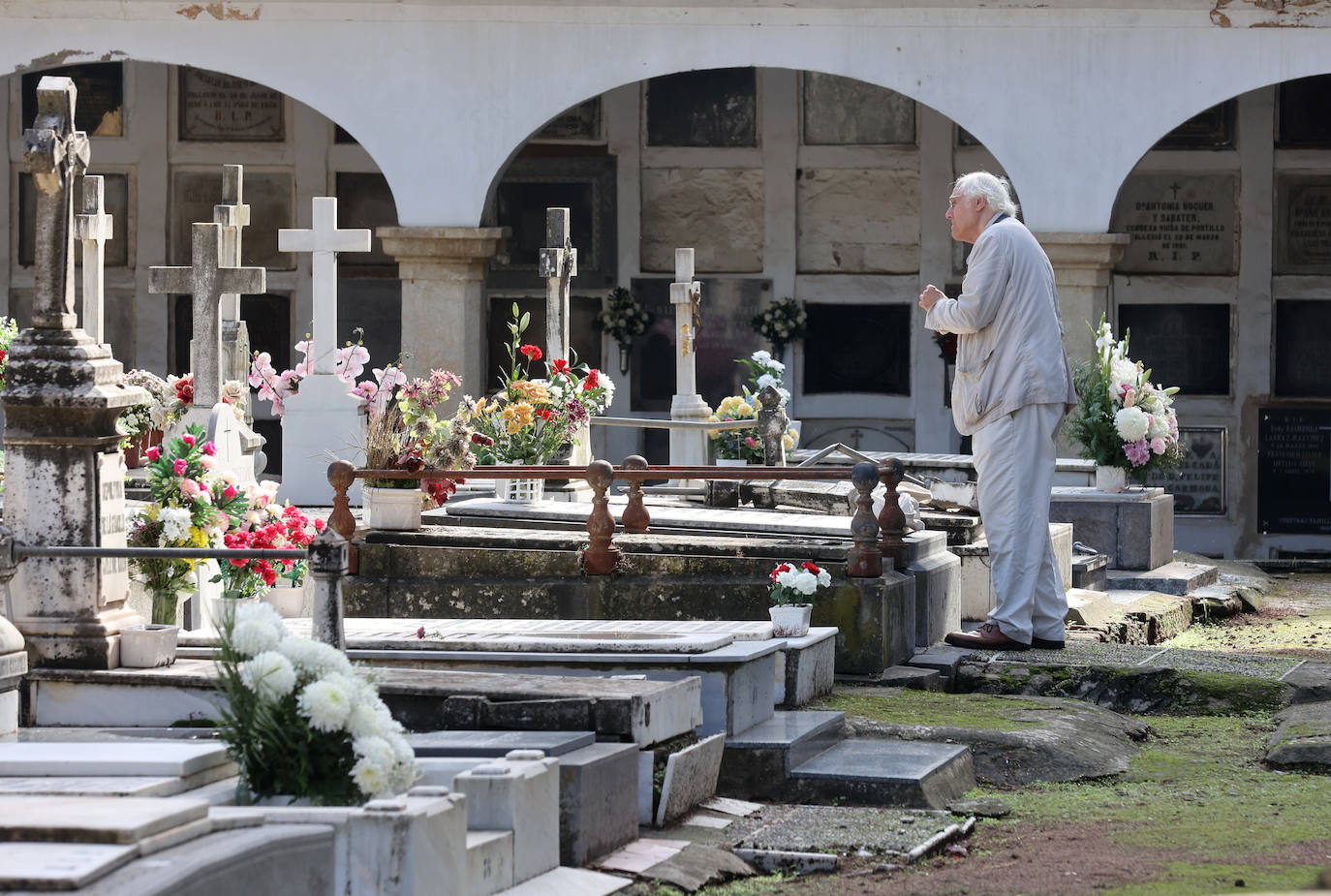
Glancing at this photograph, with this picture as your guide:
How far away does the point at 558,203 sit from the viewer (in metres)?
15.4

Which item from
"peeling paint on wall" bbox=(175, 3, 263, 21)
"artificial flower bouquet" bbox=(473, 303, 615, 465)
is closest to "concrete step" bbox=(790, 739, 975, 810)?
"artificial flower bouquet" bbox=(473, 303, 615, 465)

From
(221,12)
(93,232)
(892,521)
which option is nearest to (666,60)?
(221,12)

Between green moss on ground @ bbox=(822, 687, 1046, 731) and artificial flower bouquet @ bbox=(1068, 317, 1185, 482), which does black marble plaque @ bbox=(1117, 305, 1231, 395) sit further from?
green moss on ground @ bbox=(822, 687, 1046, 731)

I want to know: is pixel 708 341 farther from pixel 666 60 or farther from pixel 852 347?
pixel 666 60

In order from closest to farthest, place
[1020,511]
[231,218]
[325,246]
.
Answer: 1. [1020,511]
2. [231,218]
3. [325,246]

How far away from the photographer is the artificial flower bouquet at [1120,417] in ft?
35.2

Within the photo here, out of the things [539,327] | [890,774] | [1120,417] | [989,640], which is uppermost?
[539,327]

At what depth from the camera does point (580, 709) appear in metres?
4.49

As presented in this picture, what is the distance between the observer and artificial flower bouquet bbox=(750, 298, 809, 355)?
1495cm

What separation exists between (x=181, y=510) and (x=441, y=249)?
20.8 feet

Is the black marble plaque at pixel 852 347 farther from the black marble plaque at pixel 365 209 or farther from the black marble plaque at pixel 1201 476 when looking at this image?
the black marble plaque at pixel 365 209

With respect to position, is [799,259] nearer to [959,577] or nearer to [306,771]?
[959,577]

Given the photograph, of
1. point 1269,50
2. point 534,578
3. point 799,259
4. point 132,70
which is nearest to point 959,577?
point 534,578

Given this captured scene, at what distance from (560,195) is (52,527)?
1039 cm
